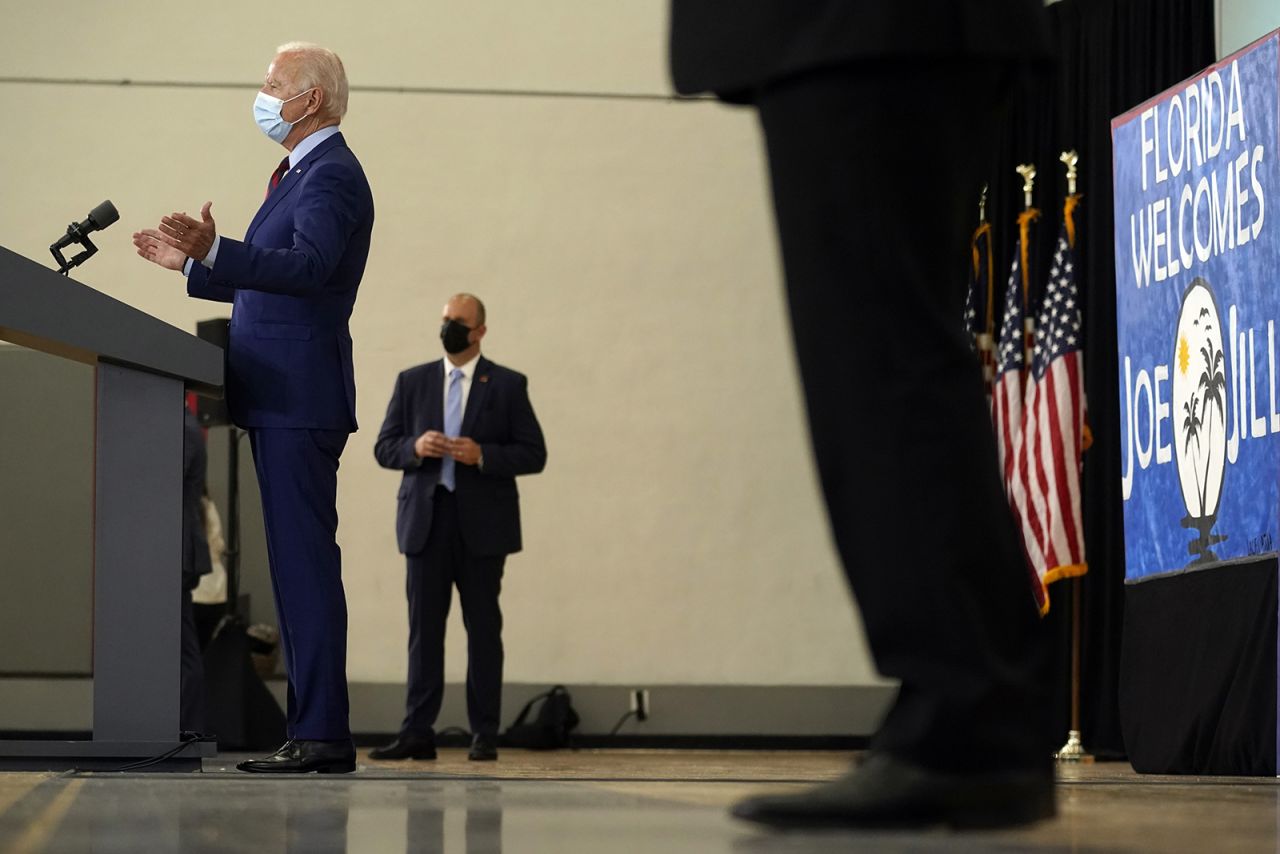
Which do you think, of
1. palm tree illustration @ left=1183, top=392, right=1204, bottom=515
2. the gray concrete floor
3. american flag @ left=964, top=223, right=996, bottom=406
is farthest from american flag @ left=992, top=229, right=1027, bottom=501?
the gray concrete floor

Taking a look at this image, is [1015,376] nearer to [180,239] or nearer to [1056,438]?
[1056,438]

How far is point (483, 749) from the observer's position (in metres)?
5.56

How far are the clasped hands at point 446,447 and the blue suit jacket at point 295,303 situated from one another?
232 cm

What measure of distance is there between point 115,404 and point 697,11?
70.8 inches

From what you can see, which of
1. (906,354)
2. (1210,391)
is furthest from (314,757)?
(1210,391)

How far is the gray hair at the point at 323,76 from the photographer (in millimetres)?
3377

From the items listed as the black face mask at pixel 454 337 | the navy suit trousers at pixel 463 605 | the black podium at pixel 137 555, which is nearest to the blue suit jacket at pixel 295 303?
the black podium at pixel 137 555

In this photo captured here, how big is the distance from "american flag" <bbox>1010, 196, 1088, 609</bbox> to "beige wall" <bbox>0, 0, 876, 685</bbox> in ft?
4.82

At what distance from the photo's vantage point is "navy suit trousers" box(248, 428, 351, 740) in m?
3.05

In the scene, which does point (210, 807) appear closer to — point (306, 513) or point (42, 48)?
point (306, 513)

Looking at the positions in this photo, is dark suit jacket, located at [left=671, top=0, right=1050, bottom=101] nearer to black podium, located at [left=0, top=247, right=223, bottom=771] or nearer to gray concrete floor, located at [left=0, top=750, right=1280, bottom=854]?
gray concrete floor, located at [left=0, top=750, right=1280, bottom=854]

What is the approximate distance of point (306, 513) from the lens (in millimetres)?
3049

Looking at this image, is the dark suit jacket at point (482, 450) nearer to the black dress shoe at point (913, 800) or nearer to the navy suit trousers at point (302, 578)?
the navy suit trousers at point (302, 578)

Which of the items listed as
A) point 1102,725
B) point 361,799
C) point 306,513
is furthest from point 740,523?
point 361,799
